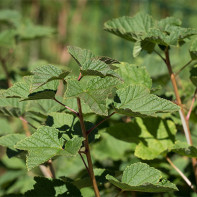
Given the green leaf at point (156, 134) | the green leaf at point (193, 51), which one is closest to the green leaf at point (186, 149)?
the green leaf at point (156, 134)

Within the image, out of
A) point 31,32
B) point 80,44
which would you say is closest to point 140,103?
point 31,32

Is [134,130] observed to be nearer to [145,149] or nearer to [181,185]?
[145,149]

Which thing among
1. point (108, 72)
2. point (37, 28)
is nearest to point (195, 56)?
point (108, 72)

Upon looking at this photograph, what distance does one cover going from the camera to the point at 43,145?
2.38 ft

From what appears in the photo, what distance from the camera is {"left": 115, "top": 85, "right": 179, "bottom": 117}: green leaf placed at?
28.4 inches

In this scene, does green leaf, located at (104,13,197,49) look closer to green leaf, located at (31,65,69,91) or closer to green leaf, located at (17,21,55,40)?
green leaf, located at (31,65,69,91)

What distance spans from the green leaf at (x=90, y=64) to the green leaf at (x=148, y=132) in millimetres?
347

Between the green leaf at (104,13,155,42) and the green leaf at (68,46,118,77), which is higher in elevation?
the green leaf at (104,13,155,42)

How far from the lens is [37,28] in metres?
1.77

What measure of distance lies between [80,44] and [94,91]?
366cm

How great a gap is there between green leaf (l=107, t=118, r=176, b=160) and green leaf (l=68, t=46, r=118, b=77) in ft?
1.14

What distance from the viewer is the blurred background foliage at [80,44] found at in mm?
1351

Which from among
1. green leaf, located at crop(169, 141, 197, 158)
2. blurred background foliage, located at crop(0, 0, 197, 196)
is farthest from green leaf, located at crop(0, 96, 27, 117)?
green leaf, located at crop(169, 141, 197, 158)

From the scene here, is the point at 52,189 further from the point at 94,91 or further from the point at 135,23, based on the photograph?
the point at 135,23
